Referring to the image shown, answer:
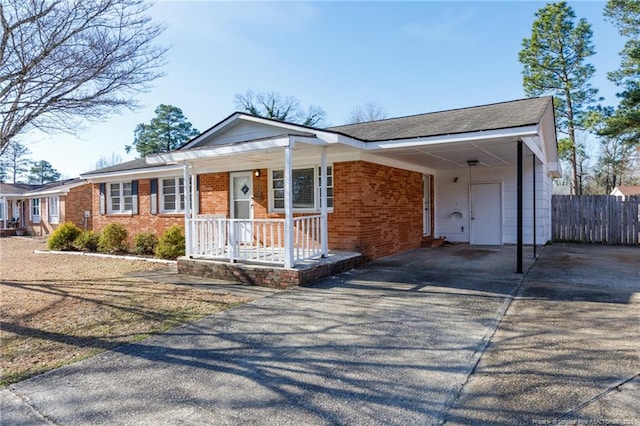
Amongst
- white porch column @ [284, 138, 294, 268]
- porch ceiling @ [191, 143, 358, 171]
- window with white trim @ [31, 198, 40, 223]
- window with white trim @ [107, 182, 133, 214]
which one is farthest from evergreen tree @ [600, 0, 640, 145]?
window with white trim @ [31, 198, 40, 223]

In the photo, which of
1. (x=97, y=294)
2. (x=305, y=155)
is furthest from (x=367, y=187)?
(x=97, y=294)

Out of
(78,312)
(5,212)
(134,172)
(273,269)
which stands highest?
(134,172)

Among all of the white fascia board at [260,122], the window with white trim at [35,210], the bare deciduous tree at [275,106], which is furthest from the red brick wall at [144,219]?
the bare deciduous tree at [275,106]

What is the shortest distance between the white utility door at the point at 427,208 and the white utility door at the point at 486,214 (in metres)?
1.41

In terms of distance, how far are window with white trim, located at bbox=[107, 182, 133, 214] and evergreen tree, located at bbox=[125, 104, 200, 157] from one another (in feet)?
76.3

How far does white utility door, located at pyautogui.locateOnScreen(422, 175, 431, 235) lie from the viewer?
12798 mm

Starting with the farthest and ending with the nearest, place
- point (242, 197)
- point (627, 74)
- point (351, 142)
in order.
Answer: point (627, 74), point (242, 197), point (351, 142)

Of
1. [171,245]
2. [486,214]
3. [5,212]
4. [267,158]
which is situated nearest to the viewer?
[267,158]

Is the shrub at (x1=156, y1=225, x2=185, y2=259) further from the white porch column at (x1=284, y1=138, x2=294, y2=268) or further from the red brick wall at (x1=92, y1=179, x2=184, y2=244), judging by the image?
the white porch column at (x1=284, y1=138, x2=294, y2=268)

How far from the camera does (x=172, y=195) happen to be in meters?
13.5

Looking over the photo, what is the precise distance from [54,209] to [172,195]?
14.6 m

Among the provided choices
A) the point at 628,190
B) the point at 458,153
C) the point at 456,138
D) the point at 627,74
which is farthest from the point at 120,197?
the point at 628,190

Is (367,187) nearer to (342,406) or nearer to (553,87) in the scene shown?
(342,406)

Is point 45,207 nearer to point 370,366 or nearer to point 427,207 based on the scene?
point 427,207
